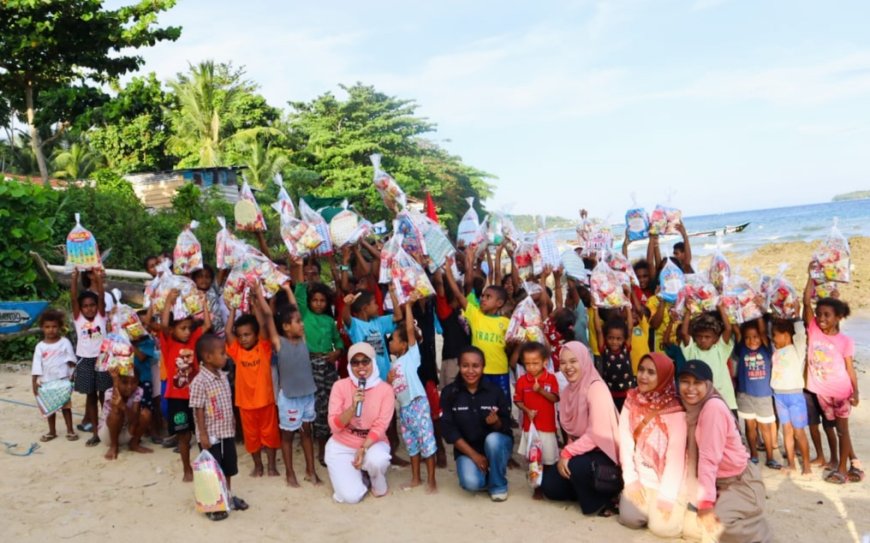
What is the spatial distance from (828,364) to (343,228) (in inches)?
147

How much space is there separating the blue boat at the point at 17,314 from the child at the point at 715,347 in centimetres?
707

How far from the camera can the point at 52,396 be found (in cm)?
527

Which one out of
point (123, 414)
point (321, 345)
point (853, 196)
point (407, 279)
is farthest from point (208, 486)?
point (853, 196)

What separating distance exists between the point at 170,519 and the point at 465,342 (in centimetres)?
245

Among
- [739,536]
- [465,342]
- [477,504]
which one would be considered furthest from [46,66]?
[739,536]

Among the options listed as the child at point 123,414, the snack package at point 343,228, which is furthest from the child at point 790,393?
the child at point 123,414

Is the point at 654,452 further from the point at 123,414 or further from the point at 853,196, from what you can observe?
the point at 853,196

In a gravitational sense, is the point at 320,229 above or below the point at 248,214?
below

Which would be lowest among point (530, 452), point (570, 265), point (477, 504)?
point (477, 504)

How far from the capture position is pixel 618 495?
406 cm

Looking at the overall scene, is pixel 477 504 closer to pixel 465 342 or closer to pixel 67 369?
pixel 465 342

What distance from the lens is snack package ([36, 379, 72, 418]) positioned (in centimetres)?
526

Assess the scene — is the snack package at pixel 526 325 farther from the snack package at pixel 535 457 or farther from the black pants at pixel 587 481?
the black pants at pixel 587 481

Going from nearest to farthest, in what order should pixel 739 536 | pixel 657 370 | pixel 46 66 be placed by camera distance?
pixel 739 536 < pixel 657 370 < pixel 46 66
